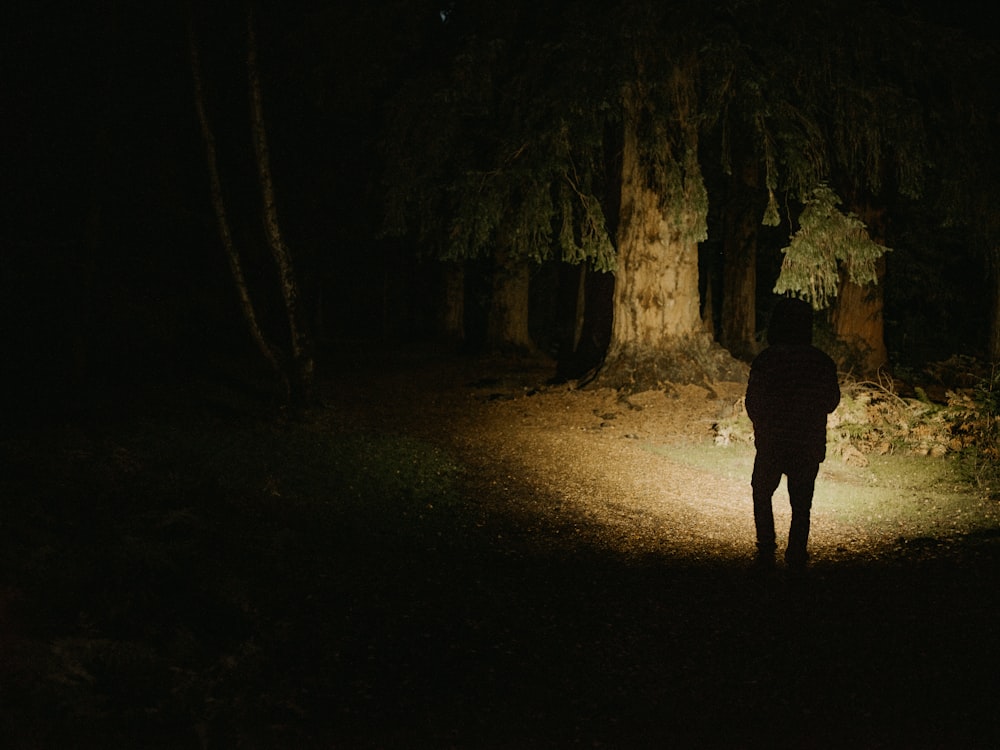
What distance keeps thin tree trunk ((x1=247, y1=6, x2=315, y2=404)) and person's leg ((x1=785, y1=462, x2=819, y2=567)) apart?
725 centimetres

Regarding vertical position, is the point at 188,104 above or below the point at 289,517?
above

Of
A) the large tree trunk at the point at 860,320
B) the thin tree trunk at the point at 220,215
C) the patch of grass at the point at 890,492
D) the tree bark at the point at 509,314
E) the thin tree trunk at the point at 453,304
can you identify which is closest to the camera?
the patch of grass at the point at 890,492

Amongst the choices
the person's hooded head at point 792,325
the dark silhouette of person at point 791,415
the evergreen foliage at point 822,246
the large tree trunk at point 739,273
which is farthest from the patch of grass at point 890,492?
the large tree trunk at point 739,273

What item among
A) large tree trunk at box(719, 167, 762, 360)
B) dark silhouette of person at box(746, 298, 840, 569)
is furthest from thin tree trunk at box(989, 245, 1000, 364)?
dark silhouette of person at box(746, 298, 840, 569)

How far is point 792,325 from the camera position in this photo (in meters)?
5.68

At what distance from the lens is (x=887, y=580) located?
5.68 metres

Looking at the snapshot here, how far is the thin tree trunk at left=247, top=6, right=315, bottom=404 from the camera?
1041cm

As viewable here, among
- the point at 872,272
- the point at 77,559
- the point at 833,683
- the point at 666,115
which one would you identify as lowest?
the point at 833,683

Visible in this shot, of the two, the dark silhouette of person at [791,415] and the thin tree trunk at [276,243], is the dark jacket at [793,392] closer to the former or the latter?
the dark silhouette of person at [791,415]

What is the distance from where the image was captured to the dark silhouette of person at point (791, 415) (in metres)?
5.54

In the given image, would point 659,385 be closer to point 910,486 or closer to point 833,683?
point 910,486

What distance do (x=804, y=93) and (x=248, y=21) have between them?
25.5 ft

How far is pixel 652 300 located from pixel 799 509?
781 centimetres

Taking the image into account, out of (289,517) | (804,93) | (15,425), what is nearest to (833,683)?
(289,517)
